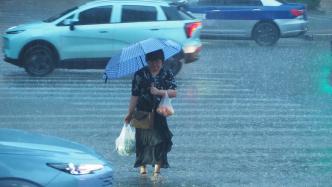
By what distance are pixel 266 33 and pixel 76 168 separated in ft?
69.2

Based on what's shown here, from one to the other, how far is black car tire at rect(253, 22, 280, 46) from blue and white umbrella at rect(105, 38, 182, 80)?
59.3 ft

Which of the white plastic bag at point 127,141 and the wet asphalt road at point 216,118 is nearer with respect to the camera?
the white plastic bag at point 127,141

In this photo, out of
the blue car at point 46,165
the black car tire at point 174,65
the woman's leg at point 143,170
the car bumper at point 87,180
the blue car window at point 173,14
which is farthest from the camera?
the blue car window at point 173,14

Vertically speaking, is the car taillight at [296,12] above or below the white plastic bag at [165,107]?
below

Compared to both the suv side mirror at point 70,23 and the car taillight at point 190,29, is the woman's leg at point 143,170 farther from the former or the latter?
the car taillight at point 190,29

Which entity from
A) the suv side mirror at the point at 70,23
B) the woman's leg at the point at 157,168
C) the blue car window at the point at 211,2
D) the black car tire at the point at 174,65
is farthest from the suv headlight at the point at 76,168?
the blue car window at the point at 211,2

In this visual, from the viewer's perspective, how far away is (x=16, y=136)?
23.8ft

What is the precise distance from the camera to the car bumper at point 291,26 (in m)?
27.5

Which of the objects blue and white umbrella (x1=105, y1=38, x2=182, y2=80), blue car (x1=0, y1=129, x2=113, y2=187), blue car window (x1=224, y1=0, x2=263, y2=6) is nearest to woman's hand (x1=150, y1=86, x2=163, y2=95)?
blue and white umbrella (x1=105, y1=38, x2=182, y2=80)

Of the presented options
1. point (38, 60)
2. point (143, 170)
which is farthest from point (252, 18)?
point (143, 170)

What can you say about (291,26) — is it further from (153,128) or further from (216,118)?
(153,128)

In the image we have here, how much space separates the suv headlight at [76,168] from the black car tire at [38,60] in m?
12.0

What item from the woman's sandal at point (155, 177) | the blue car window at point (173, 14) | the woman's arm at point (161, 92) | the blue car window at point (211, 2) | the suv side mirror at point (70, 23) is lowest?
the woman's sandal at point (155, 177)

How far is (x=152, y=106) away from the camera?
9.47 m
